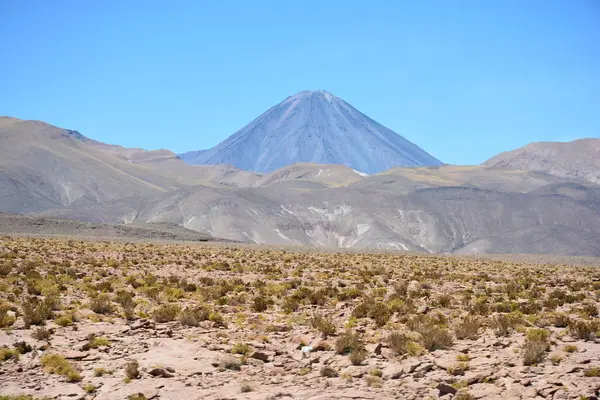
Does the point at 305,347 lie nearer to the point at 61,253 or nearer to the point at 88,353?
the point at 88,353

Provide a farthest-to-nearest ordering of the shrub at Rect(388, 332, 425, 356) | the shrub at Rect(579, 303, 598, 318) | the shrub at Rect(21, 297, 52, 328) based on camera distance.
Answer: the shrub at Rect(579, 303, 598, 318)
the shrub at Rect(21, 297, 52, 328)
the shrub at Rect(388, 332, 425, 356)

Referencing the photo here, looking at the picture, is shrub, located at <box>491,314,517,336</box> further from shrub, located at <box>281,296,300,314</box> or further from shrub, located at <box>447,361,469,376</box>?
shrub, located at <box>281,296,300,314</box>

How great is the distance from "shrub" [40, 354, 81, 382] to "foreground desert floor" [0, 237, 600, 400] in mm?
23

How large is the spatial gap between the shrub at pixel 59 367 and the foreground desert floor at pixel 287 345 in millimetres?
23

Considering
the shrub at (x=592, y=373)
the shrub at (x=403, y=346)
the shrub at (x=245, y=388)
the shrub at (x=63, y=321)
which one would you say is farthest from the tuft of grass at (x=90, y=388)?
the shrub at (x=592, y=373)

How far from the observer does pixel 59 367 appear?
11086 mm

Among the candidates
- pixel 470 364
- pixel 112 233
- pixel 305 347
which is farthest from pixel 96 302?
pixel 112 233

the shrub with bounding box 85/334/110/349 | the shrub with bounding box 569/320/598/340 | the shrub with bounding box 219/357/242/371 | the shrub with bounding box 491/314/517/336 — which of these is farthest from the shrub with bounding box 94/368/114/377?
the shrub with bounding box 569/320/598/340

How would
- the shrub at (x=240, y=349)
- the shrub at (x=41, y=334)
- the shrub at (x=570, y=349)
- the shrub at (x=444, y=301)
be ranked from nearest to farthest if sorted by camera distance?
the shrub at (x=570, y=349) < the shrub at (x=240, y=349) < the shrub at (x=41, y=334) < the shrub at (x=444, y=301)

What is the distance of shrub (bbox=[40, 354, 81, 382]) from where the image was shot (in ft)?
35.4

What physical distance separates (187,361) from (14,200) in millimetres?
159883

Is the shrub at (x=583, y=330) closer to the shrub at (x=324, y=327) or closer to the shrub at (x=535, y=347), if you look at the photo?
the shrub at (x=535, y=347)

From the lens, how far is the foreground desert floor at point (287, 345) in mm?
10258

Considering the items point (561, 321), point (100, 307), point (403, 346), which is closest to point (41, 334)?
point (100, 307)
